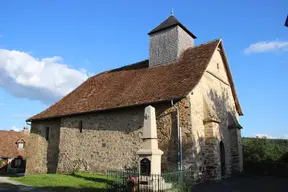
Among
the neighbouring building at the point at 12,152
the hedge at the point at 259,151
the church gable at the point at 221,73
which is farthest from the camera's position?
the neighbouring building at the point at 12,152

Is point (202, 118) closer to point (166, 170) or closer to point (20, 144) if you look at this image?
point (166, 170)

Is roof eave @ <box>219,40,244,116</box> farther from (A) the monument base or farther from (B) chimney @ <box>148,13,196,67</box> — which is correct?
(A) the monument base

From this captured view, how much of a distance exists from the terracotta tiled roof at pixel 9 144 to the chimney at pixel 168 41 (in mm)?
24984

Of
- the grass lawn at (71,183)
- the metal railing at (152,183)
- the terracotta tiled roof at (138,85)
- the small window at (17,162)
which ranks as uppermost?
the terracotta tiled roof at (138,85)

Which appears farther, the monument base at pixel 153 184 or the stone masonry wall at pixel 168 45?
the stone masonry wall at pixel 168 45

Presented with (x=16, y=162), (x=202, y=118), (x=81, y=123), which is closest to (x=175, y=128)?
A: (x=202, y=118)

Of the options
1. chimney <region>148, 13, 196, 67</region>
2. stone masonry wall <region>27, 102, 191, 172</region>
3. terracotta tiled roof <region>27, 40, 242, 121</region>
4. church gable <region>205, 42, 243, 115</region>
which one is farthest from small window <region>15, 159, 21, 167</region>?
church gable <region>205, 42, 243, 115</region>

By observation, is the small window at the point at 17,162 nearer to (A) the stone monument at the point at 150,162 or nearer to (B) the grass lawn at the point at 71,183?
(B) the grass lawn at the point at 71,183

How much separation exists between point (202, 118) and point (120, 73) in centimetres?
791

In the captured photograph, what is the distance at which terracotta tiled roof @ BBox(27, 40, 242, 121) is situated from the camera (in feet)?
43.0

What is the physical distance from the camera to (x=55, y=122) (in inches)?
712

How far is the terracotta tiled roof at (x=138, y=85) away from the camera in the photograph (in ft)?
43.0

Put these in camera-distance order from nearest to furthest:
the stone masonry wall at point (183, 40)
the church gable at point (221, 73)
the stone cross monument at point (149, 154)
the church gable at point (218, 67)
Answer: the stone cross monument at point (149, 154), the church gable at point (221, 73), the church gable at point (218, 67), the stone masonry wall at point (183, 40)

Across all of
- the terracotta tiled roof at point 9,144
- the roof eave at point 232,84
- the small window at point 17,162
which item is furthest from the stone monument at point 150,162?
the small window at point 17,162
